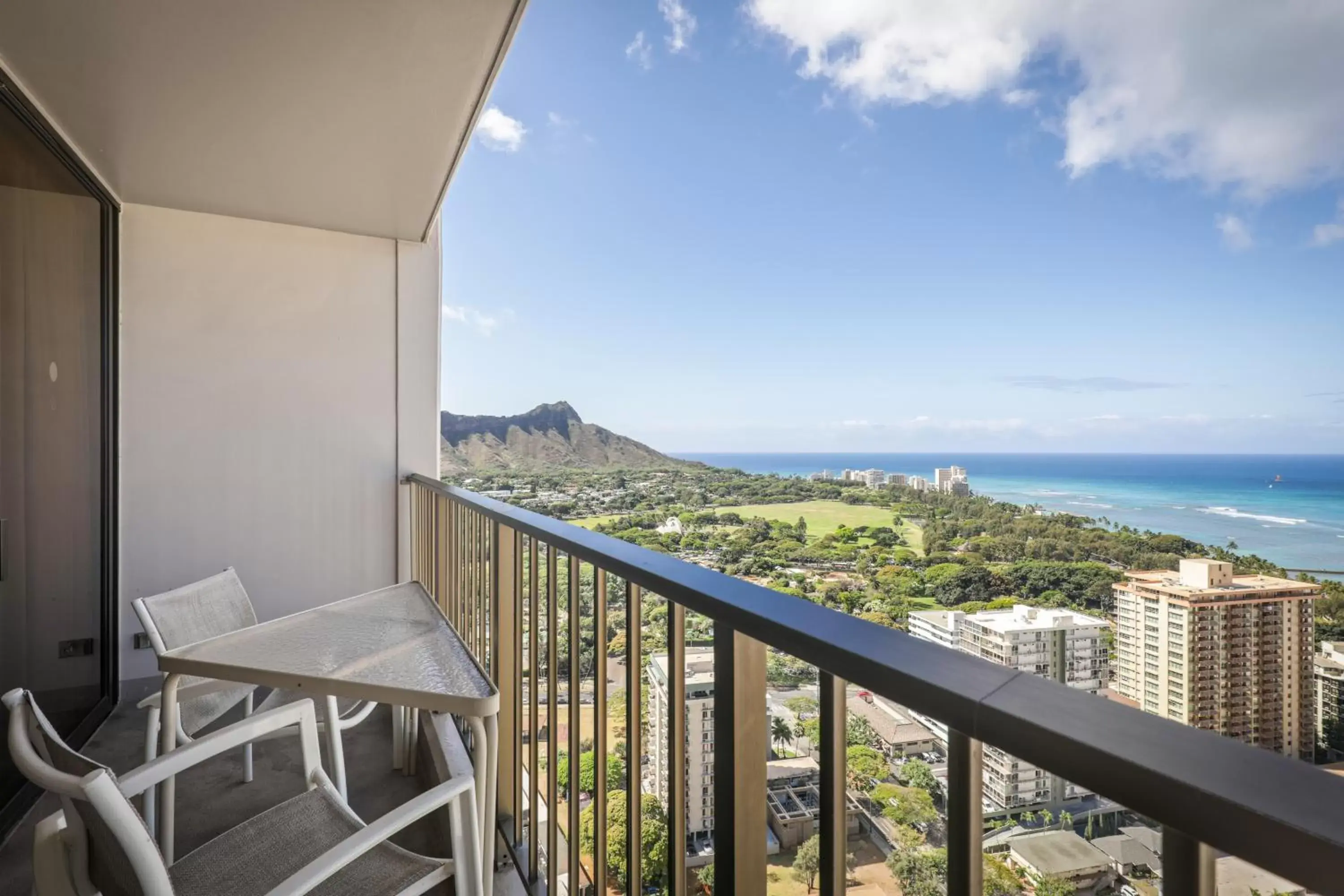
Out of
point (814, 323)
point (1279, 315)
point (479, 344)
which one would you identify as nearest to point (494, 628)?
point (1279, 315)

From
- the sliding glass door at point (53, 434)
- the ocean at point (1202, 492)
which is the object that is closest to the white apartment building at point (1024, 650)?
the sliding glass door at point (53, 434)

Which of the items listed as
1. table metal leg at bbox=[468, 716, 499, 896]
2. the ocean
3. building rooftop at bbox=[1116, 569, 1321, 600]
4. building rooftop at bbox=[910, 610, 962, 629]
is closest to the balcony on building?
table metal leg at bbox=[468, 716, 499, 896]

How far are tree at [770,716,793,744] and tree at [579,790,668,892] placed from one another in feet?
1.04

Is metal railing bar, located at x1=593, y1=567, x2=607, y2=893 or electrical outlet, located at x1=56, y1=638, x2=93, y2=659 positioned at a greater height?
metal railing bar, located at x1=593, y1=567, x2=607, y2=893

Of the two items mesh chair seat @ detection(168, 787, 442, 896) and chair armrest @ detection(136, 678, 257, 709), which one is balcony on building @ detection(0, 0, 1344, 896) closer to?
mesh chair seat @ detection(168, 787, 442, 896)

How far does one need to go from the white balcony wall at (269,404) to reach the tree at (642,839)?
3.13 metres

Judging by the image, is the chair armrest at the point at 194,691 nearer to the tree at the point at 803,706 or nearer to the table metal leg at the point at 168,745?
the table metal leg at the point at 168,745

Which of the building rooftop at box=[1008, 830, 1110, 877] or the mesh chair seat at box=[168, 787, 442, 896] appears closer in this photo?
the building rooftop at box=[1008, 830, 1110, 877]

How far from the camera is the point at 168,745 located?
5.19 ft

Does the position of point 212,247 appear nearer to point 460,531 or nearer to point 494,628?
point 460,531

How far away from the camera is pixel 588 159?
2094cm

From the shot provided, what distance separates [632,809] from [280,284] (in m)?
3.77

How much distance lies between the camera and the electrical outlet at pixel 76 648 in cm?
280

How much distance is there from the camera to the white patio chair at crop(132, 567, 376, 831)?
1.87 metres
